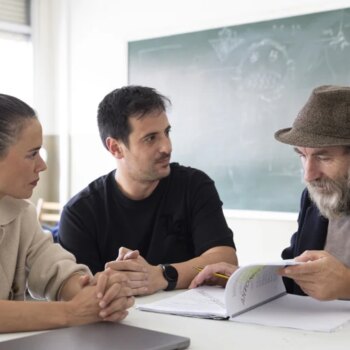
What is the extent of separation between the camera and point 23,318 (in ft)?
4.61

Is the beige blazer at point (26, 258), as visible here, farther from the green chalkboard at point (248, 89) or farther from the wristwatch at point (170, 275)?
the green chalkboard at point (248, 89)

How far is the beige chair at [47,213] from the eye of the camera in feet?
17.4

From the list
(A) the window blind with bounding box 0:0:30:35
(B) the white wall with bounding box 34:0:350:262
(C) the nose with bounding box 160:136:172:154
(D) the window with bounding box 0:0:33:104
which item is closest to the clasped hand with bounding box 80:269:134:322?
(C) the nose with bounding box 160:136:172:154

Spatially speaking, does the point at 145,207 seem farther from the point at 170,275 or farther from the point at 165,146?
the point at 170,275

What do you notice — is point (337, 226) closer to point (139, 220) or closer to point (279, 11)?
point (139, 220)

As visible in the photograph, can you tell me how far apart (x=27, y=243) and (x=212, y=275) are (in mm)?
558

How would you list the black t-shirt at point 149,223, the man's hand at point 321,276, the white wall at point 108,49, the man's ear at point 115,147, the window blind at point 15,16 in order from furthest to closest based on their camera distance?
the window blind at point 15,16 → the white wall at point 108,49 → the man's ear at point 115,147 → the black t-shirt at point 149,223 → the man's hand at point 321,276

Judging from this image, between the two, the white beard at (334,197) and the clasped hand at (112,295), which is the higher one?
the white beard at (334,197)

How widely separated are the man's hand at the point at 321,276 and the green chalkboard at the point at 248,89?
2319 mm

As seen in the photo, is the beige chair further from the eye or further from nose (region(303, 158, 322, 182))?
nose (region(303, 158, 322, 182))

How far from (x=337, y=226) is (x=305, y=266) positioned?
1.98ft

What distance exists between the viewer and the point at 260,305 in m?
1.66

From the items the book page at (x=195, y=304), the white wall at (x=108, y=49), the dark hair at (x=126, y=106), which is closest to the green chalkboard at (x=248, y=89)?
the white wall at (x=108, y=49)

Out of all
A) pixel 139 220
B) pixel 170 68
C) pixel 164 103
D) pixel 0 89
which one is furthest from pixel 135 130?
pixel 0 89
